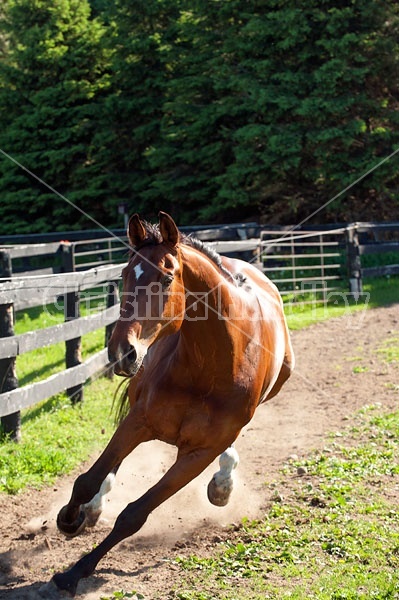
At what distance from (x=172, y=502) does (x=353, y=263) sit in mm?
10861

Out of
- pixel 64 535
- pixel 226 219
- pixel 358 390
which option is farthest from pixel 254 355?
pixel 226 219

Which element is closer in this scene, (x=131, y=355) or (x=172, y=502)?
(x=131, y=355)

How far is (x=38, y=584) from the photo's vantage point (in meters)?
4.16

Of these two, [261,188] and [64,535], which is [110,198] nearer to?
[261,188]

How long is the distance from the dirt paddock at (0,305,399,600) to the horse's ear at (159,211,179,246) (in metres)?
1.92

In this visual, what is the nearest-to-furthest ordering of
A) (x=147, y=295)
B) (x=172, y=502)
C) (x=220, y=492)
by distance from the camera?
(x=147, y=295), (x=220, y=492), (x=172, y=502)

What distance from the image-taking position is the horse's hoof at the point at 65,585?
12.9 ft

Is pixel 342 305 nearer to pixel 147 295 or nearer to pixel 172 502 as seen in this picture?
Result: pixel 172 502

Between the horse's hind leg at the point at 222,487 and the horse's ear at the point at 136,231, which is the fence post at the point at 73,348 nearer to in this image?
the horse's hind leg at the point at 222,487

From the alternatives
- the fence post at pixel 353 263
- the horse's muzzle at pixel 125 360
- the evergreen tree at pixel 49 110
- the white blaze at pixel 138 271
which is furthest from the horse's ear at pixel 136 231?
the evergreen tree at pixel 49 110

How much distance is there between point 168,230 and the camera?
4.00m

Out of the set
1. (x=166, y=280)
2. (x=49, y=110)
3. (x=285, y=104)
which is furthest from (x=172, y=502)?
(x=49, y=110)

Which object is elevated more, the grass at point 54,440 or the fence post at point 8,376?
the fence post at point 8,376

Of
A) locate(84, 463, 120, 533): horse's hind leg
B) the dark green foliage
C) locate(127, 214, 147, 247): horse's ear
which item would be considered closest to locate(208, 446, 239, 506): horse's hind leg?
locate(84, 463, 120, 533): horse's hind leg
